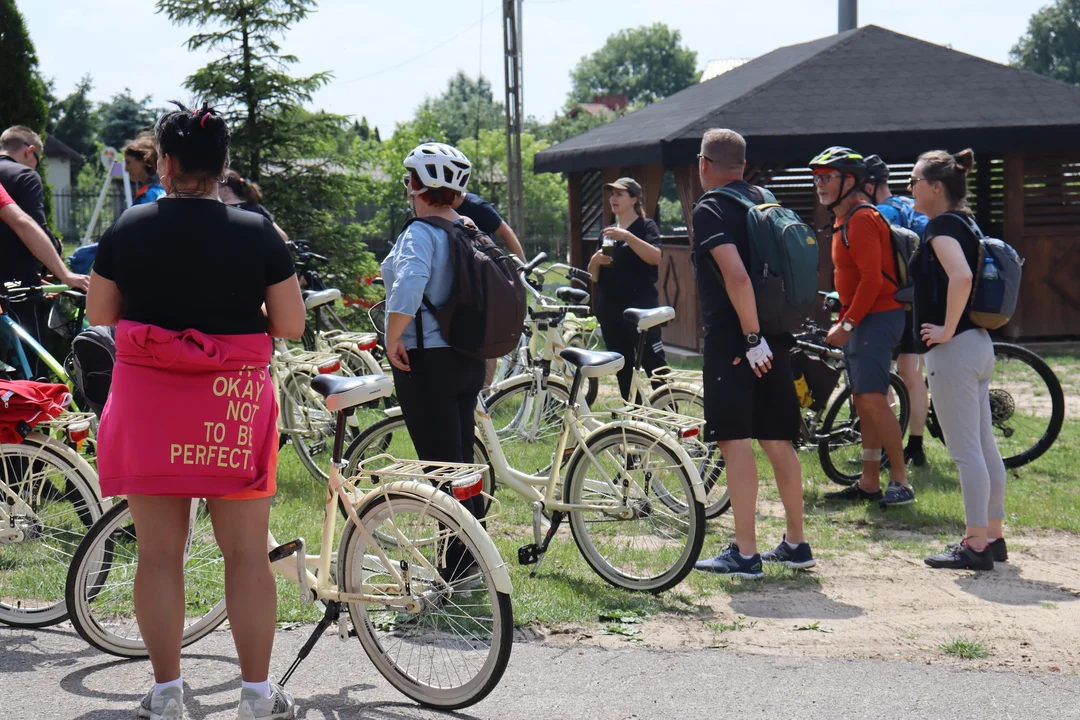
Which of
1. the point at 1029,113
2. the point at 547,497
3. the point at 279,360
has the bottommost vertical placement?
the point at 547,497

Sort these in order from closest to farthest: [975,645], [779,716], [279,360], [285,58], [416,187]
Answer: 1. [779,716]
2. [975,645]
3. [416,187]
4. [279,360]
5. [285,58]

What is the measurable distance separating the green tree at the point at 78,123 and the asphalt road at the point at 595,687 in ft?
225

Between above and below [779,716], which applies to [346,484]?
above

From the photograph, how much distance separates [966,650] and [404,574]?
2.18 metres

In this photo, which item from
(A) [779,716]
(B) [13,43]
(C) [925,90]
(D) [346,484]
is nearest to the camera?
A: (A) [779,716]

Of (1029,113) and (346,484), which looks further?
(1029,113)

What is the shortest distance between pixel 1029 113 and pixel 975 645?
475 inches

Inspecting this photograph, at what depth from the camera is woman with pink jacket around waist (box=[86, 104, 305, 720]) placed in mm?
3340

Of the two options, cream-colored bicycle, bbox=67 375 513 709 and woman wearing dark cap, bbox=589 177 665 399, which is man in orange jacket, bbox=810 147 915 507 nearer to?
woman wearing dark cap, bbox=589 177 665 399

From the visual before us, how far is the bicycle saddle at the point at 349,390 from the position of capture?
4.03 meters

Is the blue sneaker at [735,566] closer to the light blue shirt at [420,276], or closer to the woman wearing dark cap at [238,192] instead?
the light blue shirt at [420,276]

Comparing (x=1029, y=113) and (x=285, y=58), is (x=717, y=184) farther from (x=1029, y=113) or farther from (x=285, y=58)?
(x=1029, y=113)

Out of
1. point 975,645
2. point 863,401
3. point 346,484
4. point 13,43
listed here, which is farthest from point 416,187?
point 13,43

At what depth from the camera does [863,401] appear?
701cm
